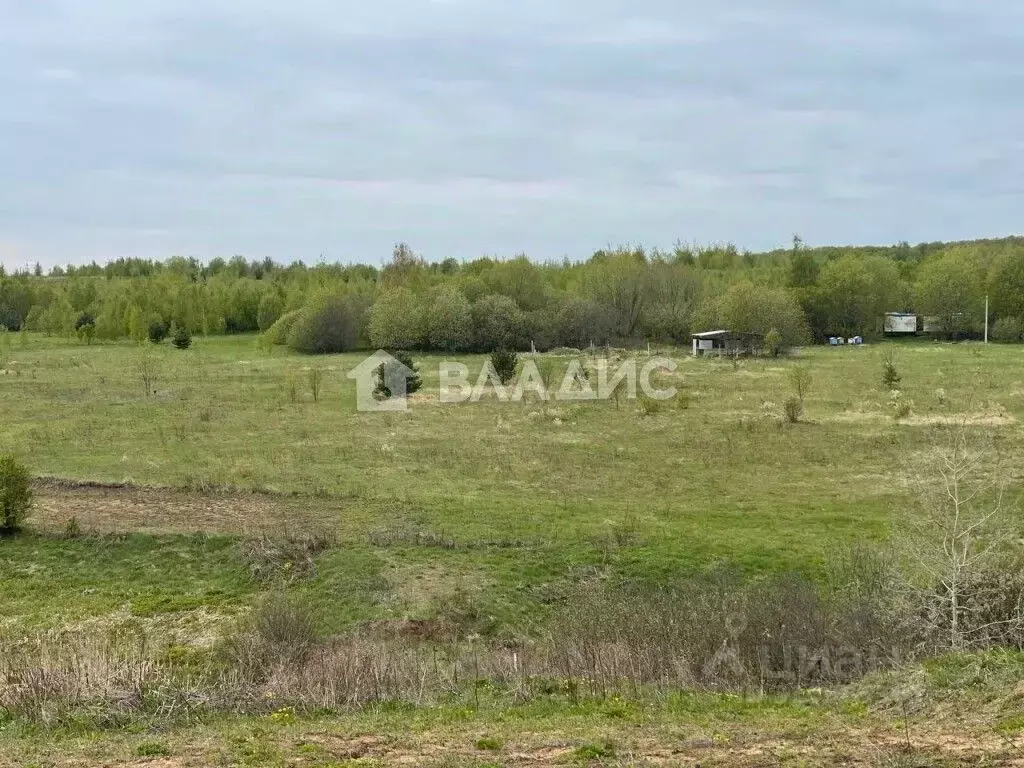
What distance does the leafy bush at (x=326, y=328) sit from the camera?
71250 mm

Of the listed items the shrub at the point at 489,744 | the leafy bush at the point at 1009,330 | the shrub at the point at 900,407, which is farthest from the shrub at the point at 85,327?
the shrub at the point at 489,744

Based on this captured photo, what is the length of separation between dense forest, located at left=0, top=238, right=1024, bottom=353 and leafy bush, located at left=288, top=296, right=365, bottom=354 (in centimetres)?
9

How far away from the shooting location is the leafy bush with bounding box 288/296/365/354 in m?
71.2

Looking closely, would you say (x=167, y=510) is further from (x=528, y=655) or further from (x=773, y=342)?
(x=773, y=342)

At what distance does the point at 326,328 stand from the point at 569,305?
18474 mm

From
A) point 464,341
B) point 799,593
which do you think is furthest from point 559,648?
point 464,341

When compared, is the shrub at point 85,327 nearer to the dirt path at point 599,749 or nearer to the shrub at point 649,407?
the shrub at point 649,407

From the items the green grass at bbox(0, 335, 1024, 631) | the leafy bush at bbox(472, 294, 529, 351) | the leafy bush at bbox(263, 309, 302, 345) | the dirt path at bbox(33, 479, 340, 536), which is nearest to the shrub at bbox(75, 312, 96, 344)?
the leafy bush at bbox(263, 309, 302, 345)

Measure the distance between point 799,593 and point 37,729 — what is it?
845 centimetres

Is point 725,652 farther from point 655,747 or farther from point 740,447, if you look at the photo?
point 740,447

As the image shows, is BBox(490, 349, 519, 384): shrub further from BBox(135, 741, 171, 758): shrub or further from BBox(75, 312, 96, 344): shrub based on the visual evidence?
BBox(75, 312, 96, 344): shrub

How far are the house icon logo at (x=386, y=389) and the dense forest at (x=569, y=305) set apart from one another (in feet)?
97.5

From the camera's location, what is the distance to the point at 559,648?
10992 mm

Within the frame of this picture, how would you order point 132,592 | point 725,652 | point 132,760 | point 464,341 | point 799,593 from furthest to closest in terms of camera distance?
point 464,341
point 132,592
point 799,593
point 725,652
point 132,760
